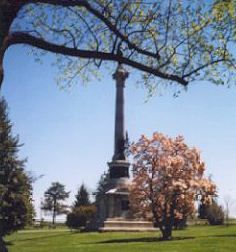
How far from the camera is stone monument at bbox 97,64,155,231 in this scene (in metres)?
55.9

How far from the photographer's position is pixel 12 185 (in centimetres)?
4188

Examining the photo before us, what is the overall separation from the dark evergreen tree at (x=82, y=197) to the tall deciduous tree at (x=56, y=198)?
4873cm

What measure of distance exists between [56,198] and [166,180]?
338 ft

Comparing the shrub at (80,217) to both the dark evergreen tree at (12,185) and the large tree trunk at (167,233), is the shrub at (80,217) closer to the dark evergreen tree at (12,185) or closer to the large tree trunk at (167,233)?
the dark evergreen tree at (12,185)

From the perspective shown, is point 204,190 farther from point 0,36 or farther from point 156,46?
point 0,36

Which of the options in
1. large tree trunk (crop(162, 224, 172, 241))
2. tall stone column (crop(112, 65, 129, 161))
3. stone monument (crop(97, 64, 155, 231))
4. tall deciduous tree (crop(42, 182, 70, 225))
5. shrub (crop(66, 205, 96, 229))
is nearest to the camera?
large tree trunk (crop(162, 224, 172, 241))

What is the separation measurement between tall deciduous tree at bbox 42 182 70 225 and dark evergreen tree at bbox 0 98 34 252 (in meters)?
96.6

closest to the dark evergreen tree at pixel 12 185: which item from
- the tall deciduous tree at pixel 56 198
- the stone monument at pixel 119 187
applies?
the stone monument at pixel 119 187

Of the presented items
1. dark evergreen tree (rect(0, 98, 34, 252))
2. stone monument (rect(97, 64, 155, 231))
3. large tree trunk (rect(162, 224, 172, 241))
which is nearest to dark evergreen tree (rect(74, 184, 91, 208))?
stone monument (rect(97, 64, 155, 231))

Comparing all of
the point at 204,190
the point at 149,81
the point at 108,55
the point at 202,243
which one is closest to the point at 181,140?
the point at 204,190

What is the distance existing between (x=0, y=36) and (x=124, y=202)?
4924cm

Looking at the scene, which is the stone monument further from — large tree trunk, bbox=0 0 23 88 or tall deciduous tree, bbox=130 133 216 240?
large tree trunk, bbox=0 0 23 88

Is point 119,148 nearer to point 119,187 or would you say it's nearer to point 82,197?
point 119,187

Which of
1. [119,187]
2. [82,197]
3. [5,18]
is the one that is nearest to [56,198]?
[82,197]
